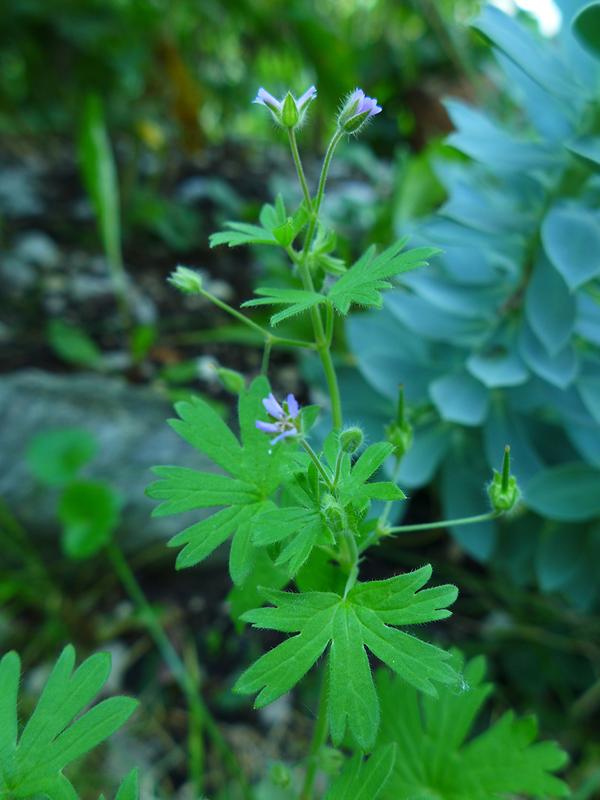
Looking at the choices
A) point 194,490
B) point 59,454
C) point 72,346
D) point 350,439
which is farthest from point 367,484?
point 72,346

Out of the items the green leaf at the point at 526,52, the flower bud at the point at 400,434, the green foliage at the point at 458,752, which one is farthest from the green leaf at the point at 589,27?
the green foliage at the point at 458,752

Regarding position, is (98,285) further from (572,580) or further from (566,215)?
(572,580)

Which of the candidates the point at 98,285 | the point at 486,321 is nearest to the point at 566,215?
the point at 486,321

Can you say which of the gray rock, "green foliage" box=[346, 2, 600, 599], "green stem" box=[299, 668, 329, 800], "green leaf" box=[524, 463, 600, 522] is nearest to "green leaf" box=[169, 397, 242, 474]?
"green stem" box=[299, 668, 329, 800]

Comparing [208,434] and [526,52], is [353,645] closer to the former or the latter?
[208,434]

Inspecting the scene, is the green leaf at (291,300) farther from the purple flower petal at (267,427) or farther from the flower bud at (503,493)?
the flower bud at (503,493)
